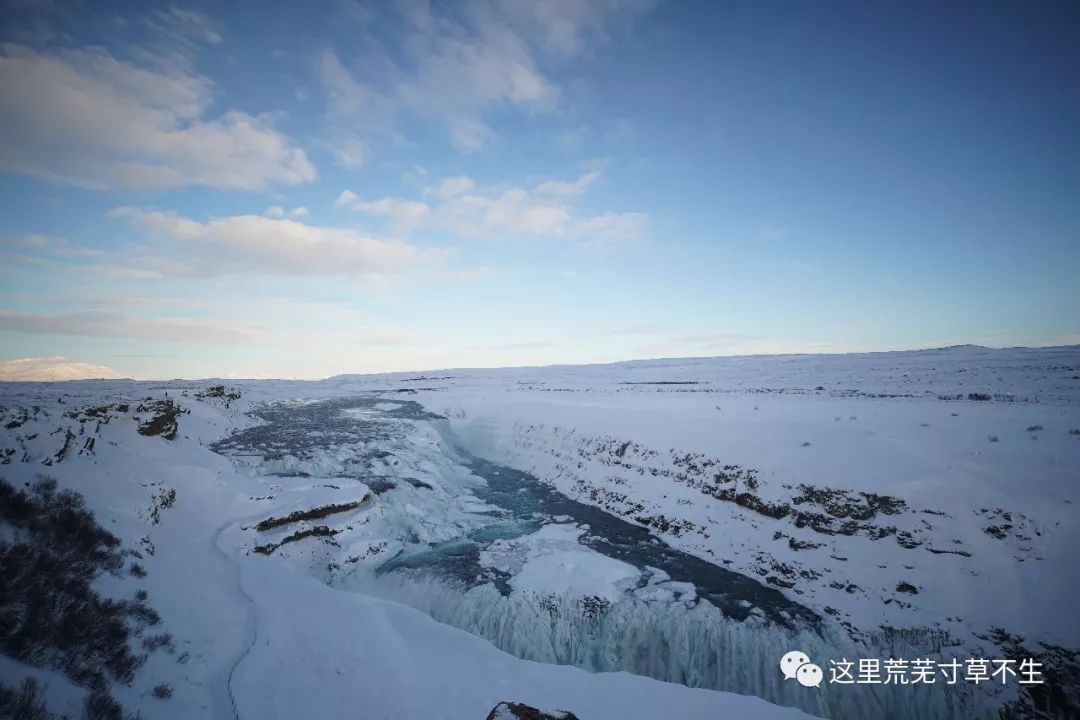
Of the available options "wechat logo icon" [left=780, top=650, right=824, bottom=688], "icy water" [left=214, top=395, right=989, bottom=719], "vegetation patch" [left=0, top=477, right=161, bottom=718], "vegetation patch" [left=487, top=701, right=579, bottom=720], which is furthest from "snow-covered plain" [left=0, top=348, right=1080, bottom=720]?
"vegetation patch" [left=487, top=701, right=579, bottom=720]

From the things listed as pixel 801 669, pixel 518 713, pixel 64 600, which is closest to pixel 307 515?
pixel 64 600

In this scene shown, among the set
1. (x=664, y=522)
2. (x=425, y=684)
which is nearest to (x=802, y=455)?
(x=664, y=522)

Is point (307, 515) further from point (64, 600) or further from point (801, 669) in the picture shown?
point (801, 669)

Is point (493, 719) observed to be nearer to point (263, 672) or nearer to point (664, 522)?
point (263, 672)

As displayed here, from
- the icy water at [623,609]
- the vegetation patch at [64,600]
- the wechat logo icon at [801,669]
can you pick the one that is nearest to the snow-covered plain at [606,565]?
the icy water at [623,609]

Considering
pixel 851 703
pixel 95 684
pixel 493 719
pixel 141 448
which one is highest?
pixel 141 448

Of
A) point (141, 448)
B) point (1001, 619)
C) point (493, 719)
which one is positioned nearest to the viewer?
point (493, 719)
